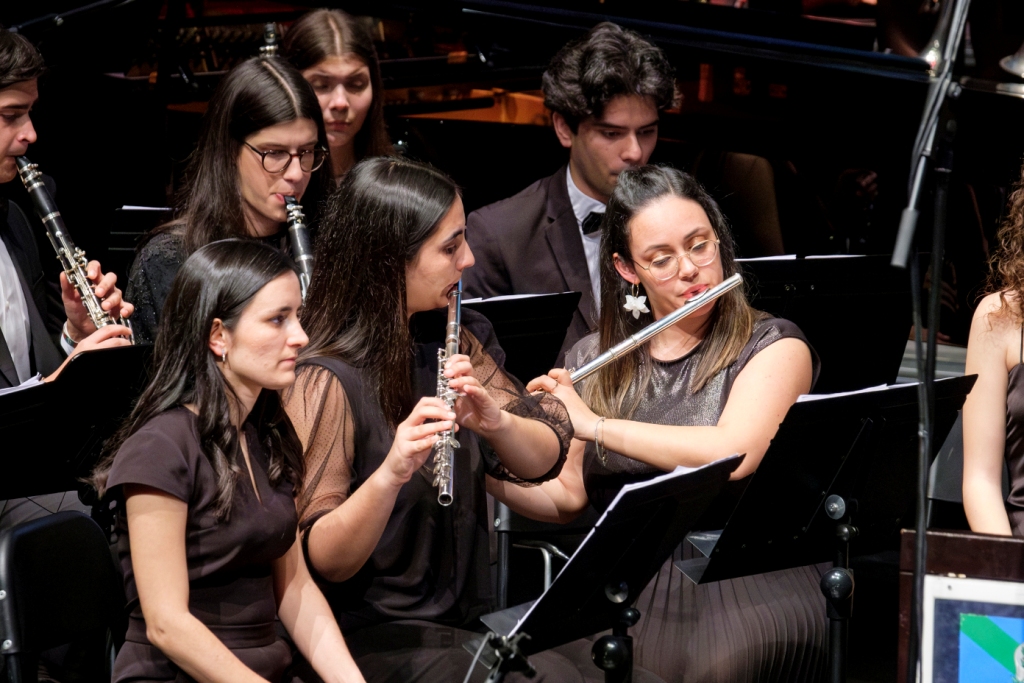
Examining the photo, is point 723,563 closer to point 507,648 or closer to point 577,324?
point 507,648

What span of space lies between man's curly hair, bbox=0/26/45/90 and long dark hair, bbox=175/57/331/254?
43 cm

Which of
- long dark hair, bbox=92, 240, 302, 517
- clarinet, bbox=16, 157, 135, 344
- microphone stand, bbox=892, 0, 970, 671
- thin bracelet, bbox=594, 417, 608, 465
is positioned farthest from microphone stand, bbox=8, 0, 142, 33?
microphone stand, bbox=892, 0, 970, 671

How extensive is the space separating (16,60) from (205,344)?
48.1 inches

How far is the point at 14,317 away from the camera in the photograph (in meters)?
2.99

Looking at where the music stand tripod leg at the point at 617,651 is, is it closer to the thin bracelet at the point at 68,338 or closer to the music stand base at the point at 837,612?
the music stand base at the point at 837,612

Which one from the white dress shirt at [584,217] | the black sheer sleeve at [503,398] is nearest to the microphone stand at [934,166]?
the black sheer sleeve at [503,398]

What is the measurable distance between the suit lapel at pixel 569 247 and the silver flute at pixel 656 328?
0.59 metres

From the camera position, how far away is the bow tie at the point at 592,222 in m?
3.31

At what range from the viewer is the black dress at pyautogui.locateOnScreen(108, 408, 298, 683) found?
1.93 m

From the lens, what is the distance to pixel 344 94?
3471mm

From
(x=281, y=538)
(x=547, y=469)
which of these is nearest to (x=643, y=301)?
(x=547, y=469)

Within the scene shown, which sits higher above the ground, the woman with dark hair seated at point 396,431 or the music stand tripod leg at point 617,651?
the woman with dark hair seated at point 396,431

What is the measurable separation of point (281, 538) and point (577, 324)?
1.37m

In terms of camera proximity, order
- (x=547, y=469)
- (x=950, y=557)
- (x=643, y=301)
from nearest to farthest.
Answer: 1. (x=950, y=557)
2. (x=547, y=469)
3. (x=643, y=301)
